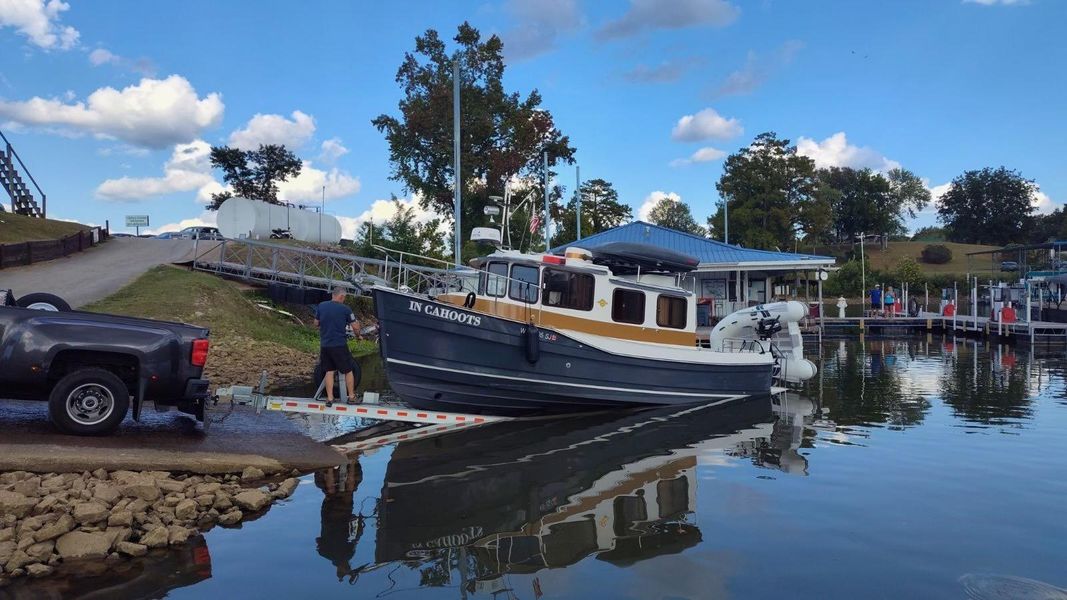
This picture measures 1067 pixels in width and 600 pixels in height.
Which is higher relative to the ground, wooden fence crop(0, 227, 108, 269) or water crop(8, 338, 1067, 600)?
wooden fence crop(0, 227, 108, 269)

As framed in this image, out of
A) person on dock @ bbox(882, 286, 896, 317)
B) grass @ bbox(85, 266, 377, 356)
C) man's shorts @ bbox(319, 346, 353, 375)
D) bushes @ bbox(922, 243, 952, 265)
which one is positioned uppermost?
bushes @ bbox(922, 243, 952, 265)

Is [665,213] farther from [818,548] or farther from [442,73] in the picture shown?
[818,548]

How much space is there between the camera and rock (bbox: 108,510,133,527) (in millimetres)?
6148

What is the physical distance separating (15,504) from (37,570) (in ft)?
2.85

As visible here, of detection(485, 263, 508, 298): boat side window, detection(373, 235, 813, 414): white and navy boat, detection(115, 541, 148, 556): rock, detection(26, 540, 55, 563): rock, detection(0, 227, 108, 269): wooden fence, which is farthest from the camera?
detection(0, 227, 108, 269): wooden fence

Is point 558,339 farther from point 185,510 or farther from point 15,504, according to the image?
point 15,504

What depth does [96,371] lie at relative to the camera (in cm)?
752

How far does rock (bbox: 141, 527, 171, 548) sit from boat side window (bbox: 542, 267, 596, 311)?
296 inches

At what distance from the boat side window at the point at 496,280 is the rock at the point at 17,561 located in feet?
26.5

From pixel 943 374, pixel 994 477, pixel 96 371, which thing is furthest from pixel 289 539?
pixel 943 374

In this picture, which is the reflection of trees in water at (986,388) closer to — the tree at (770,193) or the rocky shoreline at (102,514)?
the rocky shoreline at (102,514)

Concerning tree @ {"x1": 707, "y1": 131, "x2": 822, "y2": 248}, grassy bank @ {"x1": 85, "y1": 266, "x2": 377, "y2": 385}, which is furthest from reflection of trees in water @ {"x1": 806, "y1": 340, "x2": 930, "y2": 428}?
tree @ {"x1": 707, "y1": 131, "x2": 822, "y2": 248}

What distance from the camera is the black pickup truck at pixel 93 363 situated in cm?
727

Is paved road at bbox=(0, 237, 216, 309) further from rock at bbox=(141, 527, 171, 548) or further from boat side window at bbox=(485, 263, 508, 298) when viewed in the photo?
rock at bbox=(141, 527, 171, 548)
